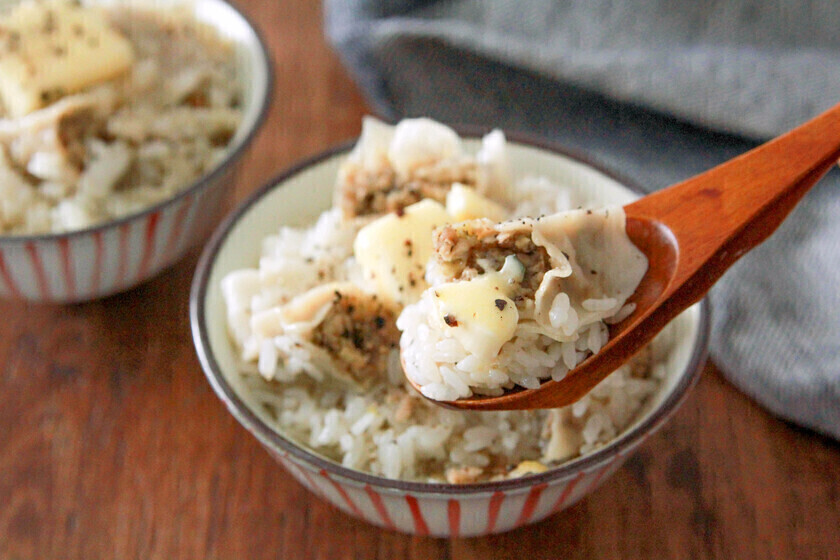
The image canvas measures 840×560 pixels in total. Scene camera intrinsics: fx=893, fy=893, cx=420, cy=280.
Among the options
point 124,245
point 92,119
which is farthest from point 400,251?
point 92,119

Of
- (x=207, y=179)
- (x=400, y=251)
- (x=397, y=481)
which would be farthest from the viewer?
(x=207, y=179)

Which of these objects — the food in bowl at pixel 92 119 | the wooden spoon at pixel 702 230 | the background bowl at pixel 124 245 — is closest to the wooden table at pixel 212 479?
the background bowl at pixel 124 245

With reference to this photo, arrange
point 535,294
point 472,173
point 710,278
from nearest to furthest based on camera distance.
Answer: point 535,294, point 710,278, point 472,173

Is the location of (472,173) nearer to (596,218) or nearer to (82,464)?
(596,218)

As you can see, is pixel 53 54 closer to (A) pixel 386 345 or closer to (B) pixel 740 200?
(A) pixel 386 345

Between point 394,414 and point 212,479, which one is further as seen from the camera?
point 212,479

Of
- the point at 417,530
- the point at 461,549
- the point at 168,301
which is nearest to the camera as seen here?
the point at 417,530

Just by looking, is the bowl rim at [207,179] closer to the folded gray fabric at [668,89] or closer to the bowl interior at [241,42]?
the bowl interior at [241,42]

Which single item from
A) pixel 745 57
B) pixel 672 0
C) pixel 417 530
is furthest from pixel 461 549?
pixel 672 0
